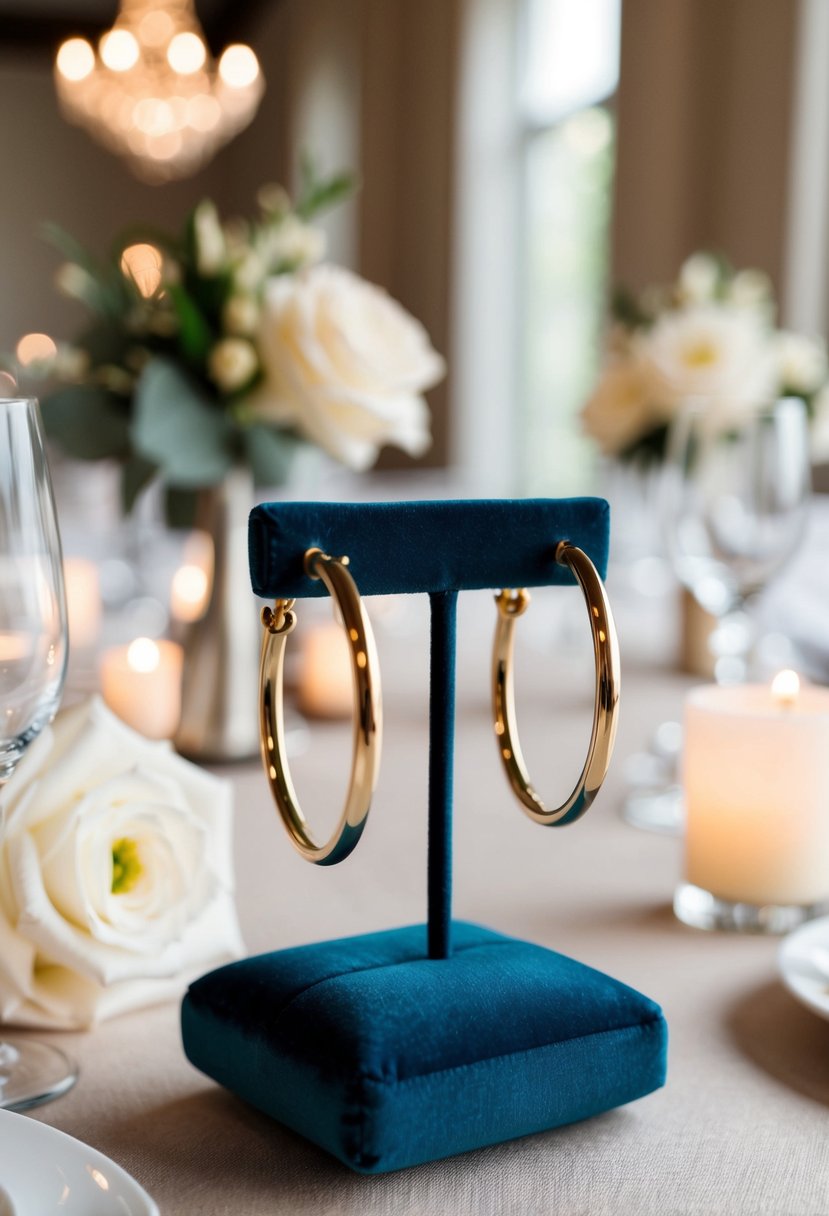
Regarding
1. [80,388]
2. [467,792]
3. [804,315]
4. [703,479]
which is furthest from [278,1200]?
[804,315]

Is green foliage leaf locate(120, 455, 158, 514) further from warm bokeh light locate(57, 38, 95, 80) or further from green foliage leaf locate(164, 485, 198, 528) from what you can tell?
warm bokeh light locate(57, 38, 95, 80)

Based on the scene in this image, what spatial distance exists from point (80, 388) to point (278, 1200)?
2.44ft

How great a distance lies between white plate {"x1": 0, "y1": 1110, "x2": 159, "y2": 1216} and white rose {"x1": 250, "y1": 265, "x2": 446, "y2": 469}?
23.6 inches

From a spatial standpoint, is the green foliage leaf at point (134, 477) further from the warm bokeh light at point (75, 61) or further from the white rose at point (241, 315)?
the warm bokeh light at point (75, 61)

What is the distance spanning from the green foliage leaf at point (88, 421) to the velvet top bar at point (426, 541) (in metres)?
0.62

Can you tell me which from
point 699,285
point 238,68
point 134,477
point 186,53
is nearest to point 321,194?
point 134,477

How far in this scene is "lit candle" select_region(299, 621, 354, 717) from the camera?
1.12 m

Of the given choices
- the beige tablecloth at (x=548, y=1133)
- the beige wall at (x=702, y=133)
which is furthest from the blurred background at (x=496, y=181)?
the beige tablecloth at (x=548, y=1133)

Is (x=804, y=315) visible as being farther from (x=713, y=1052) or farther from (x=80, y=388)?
(x=713, y=1052)

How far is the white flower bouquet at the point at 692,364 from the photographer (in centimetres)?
123

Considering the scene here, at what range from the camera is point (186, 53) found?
446 cm

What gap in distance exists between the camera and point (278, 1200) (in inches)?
16.1

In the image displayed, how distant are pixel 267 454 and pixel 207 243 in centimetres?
17

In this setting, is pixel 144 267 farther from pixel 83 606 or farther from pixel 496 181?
pixel 496 181
